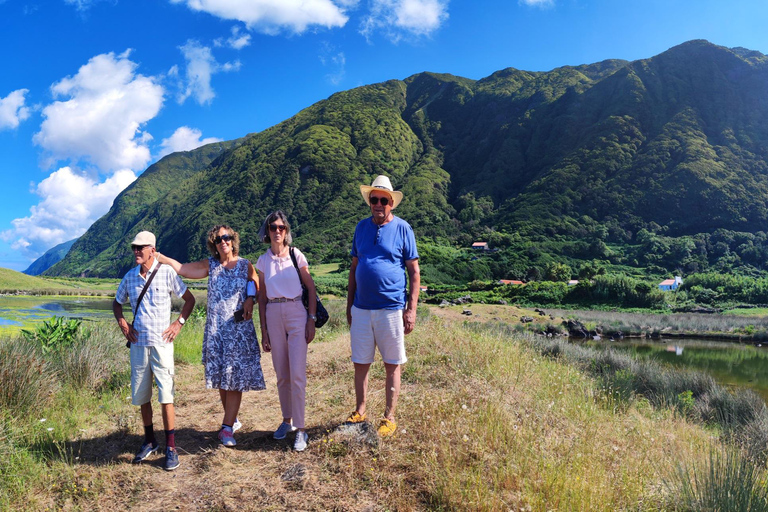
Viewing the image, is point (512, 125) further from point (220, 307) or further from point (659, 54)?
point (220, 307)

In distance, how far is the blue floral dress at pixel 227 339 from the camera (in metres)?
3.79

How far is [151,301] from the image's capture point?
3.60 meters

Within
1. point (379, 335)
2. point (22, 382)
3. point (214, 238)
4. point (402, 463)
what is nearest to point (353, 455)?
point (402, 463)

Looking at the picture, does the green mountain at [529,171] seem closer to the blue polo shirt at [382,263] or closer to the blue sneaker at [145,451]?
the blue polo shirt at [382,263]

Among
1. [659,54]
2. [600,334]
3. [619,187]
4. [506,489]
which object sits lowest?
[600,334]

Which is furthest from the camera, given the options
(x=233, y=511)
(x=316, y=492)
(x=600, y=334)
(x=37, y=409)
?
(x=600, y=334)

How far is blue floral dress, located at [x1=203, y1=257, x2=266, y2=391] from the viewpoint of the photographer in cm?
379

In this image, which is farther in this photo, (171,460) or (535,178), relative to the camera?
(535,178)

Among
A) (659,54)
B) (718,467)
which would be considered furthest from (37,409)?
(659,54)

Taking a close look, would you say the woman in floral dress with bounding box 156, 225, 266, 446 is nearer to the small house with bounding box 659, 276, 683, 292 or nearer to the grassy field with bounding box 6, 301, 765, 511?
the grassy field with bounding box 6, 301, 765, 511

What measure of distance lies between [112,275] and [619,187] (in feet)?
447

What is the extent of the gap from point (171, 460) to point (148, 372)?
75cm

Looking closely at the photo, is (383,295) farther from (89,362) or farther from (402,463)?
(89,362)

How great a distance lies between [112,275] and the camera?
126188 mm
